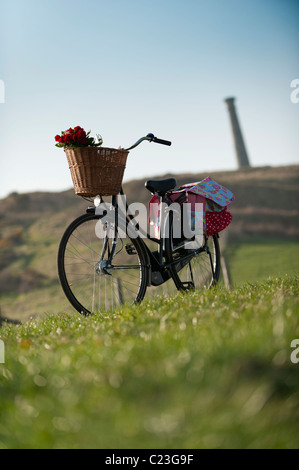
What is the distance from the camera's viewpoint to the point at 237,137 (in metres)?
60.5

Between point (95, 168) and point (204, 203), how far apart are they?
175cm

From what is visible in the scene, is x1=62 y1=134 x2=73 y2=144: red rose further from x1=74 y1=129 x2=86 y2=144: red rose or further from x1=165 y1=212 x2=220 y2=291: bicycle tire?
x1=165 y1=212 x2=220 y2=291: bicycle tire

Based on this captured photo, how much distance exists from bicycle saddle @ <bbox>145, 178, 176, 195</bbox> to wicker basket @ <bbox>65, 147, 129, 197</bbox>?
77cm

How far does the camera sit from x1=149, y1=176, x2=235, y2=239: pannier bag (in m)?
5.72

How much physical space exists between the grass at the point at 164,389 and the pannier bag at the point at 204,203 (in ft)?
7.93

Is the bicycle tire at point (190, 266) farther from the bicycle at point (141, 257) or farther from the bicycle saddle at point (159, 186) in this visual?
the bicycle saddle at point (159, 186)

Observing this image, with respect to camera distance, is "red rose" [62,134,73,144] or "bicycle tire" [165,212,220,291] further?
"bicycle tire" [165,212,220,291]

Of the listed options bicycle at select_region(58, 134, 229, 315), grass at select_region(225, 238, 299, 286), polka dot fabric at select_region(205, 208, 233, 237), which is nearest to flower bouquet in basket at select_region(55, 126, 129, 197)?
bicycle at select_region(58, 134, 229, 315)

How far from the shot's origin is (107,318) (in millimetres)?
4465

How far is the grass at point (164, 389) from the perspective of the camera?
6.33ft

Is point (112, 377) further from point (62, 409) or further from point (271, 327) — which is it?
point (271, 327)

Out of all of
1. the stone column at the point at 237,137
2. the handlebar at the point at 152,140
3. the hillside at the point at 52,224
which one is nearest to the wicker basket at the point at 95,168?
the handlebar at the point at 152,140

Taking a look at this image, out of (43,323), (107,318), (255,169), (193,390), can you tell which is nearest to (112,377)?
(193,390)

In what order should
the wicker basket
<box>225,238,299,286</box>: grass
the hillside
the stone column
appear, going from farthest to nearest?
the stone column < the hillside < <box>225,238,299,286</box>: grass < the wicker basket
